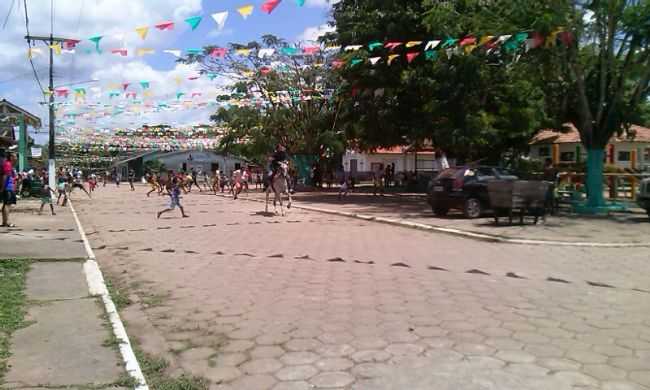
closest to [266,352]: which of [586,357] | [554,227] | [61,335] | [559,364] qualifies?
[61,335]

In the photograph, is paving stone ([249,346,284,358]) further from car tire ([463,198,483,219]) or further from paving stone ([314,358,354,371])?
car tire ([463,198,483,219])

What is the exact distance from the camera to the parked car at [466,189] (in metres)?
15.4

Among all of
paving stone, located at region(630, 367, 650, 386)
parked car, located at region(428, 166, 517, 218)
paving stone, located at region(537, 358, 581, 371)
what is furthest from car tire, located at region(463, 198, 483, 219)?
paving stone, located at region(630, 367, 650, 386)

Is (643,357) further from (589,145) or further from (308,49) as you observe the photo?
(308,49)

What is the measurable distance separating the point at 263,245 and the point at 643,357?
24.0ft

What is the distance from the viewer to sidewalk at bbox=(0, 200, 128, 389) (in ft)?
13.2

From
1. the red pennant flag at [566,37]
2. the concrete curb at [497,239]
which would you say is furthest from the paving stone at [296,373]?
the red pennant flag at [566,37]

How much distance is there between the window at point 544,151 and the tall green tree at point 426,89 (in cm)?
1795

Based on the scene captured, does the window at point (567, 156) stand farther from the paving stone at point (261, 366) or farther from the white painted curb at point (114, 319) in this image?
the paving stone at point (261, 366)

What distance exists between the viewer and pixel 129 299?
6.64 meters

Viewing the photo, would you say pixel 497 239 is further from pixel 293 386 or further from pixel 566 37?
pixel 293 386

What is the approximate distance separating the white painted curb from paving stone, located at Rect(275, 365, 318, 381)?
971mm

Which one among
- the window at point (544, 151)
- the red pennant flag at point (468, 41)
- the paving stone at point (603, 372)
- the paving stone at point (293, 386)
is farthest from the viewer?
the window at point (544, 151)

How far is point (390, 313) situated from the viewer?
19.2 ft
